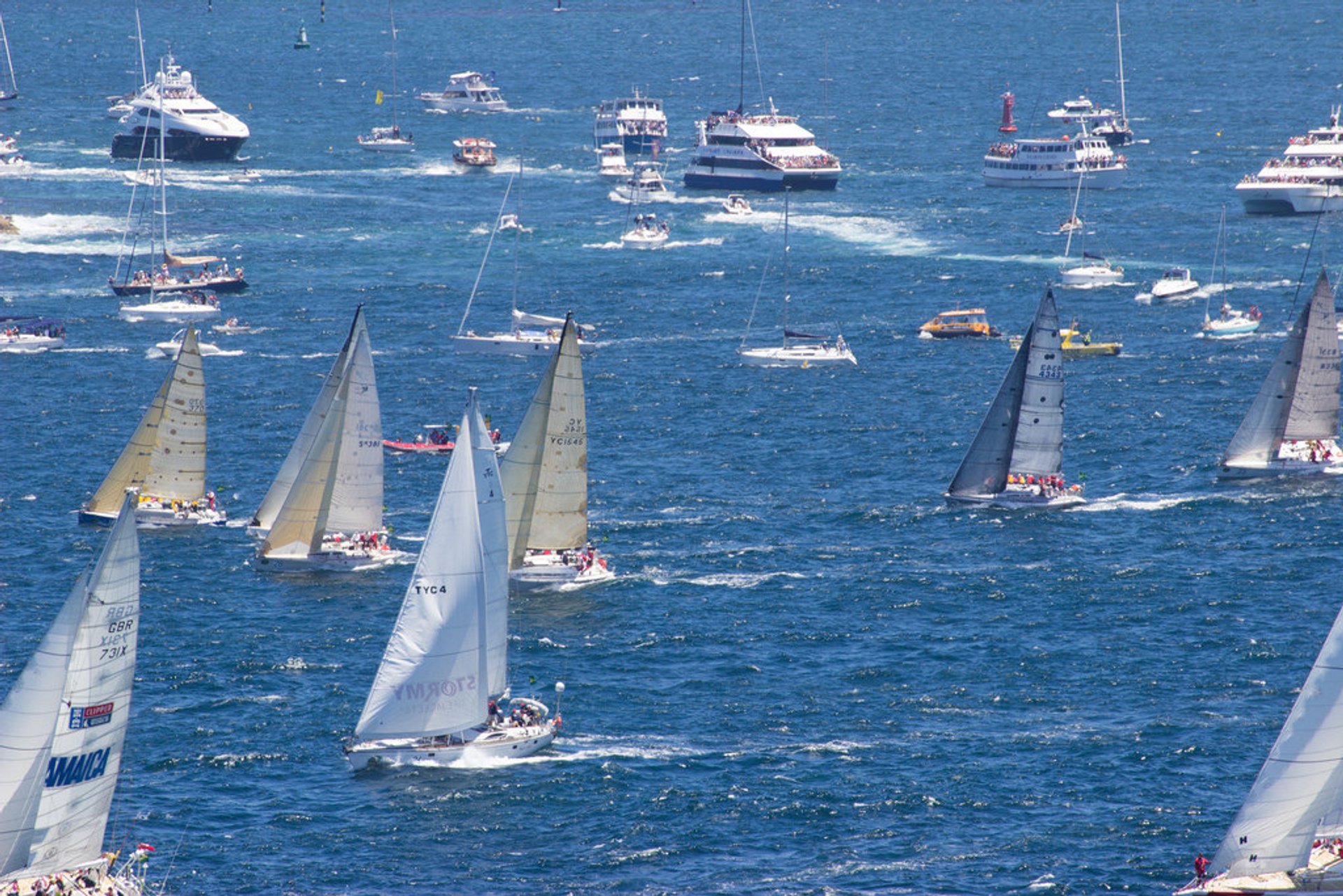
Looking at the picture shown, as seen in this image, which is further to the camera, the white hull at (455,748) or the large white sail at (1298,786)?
the white hull at (455,748)

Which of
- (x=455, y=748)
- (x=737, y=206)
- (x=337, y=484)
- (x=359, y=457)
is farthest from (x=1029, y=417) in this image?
(x=737, y=206)

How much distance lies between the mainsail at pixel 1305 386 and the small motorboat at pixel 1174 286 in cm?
A: 4734

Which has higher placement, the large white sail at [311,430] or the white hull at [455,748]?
the large white sail at [311,430]

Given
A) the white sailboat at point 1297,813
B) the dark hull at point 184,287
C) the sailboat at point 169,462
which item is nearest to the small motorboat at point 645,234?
the dark hull at point 184,287

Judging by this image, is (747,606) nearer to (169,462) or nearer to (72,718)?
(169,462)

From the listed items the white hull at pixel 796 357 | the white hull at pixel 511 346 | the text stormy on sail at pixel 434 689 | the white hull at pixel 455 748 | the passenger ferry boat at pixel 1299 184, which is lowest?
the white hull at pixel 455 748

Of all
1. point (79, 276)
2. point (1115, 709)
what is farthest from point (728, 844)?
point (79, 276)

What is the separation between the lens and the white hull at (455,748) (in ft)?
225

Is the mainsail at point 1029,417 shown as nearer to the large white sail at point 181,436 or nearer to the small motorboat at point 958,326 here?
the large white sail at point 181,436

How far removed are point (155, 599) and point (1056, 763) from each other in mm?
40526

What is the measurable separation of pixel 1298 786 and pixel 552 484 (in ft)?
134

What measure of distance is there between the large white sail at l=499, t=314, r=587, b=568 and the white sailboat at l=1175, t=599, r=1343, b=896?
127 feet

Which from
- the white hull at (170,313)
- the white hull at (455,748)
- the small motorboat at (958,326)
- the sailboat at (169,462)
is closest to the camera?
the white hull at (455,748)

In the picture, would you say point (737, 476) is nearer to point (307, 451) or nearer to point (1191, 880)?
point (307, 451)
